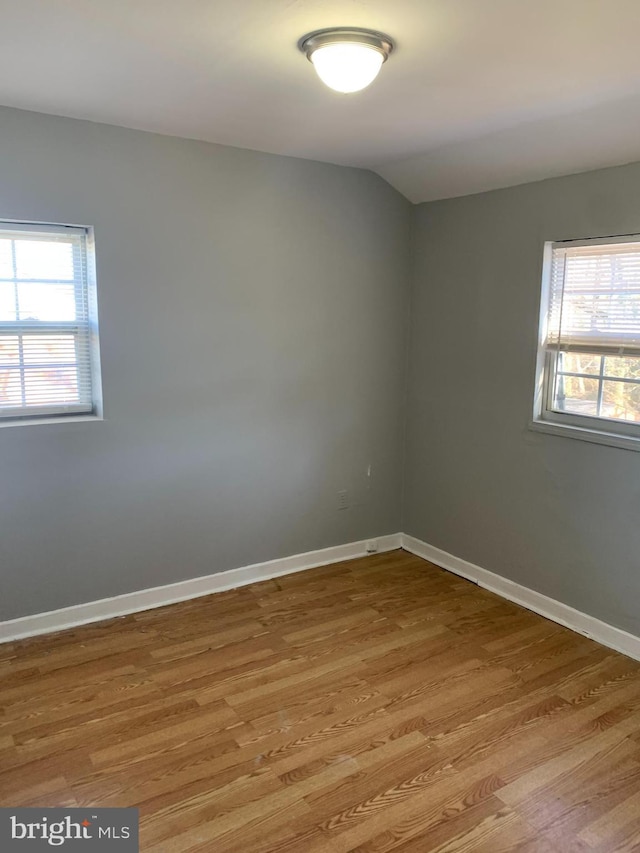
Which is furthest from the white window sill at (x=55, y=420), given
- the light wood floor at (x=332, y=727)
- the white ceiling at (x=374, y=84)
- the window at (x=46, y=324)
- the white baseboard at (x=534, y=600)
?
the white baseboard at (x=534, y=600)

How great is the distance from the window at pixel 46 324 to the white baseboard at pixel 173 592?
983mm

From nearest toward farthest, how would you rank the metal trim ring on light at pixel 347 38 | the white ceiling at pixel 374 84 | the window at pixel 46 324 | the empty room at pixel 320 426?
the white ceiling at pixel 374 84 → the metal trim ring on light at pixel 347 38 → the empty room at pixel 320 426 → the window at pixel 46 324

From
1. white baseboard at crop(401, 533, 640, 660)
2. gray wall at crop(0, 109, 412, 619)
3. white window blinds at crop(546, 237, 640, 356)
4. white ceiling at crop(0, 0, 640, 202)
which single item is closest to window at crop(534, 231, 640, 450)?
white window blinds at crop(546, 237, 640, 356)

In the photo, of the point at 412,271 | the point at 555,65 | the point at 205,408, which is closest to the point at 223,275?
the point at 205,408

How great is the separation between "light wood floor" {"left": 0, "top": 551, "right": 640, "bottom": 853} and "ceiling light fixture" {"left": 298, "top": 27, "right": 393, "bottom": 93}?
2341 mm

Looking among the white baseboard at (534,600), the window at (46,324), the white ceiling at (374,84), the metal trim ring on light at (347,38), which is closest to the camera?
the white ceiling at (374,84)

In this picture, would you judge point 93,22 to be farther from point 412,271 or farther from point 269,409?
point 412,271

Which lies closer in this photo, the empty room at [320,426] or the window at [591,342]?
the empty room at [320,426]

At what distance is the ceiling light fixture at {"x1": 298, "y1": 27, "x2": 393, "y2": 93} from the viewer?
1.97 meters

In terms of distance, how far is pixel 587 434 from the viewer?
3.16 metres

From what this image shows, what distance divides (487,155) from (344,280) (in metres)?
1.06

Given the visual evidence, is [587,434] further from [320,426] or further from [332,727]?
[332,727]

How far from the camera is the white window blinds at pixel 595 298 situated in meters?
3.00

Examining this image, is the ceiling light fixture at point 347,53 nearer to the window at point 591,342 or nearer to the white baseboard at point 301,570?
the window at point 591,342
